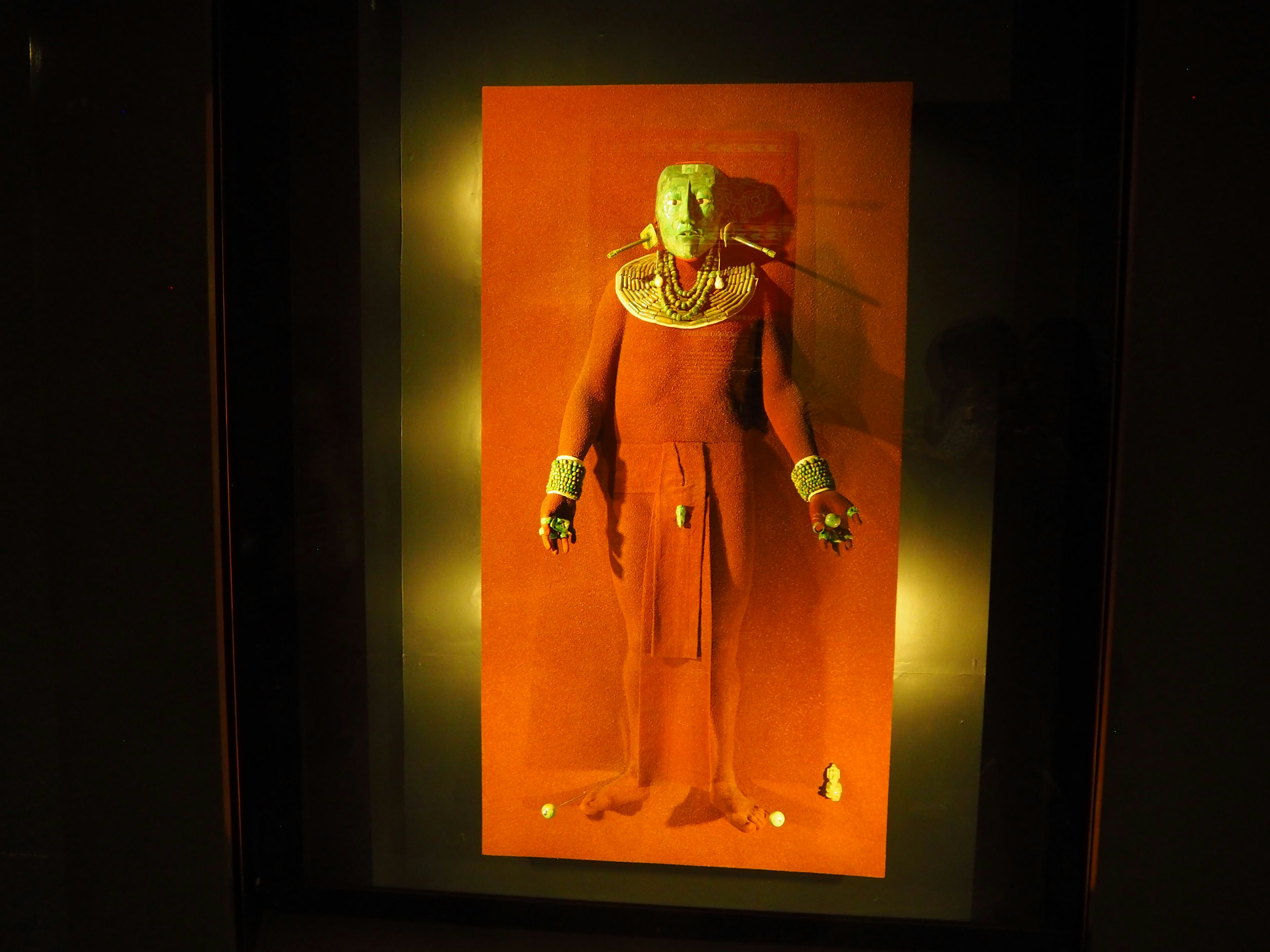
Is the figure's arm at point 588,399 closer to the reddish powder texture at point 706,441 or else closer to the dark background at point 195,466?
the reddish powder texture at point 706,441

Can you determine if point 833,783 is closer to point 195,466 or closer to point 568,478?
point 568,478

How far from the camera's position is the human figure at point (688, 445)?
151 cm

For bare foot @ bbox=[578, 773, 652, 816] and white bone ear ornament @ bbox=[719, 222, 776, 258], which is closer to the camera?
white bone ear ornament @ bbox=[719, 222, 776, 258]

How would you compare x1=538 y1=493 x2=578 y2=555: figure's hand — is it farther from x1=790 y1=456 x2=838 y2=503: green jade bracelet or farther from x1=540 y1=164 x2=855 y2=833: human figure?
x1=790 y1=456 x2=838 y2=503: green jade bracelet

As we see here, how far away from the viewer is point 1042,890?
1.57m

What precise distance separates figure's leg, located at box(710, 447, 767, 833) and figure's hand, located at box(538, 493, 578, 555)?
0.28m

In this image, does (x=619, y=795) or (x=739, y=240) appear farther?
(x=619, y=795)

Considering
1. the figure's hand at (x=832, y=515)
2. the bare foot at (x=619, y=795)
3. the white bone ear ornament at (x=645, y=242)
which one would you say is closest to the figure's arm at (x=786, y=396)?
the figure's hand at (x=832, y=515)

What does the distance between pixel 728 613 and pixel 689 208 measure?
0.78 m

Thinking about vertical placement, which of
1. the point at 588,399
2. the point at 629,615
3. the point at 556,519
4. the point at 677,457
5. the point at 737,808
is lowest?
the point at 737,808

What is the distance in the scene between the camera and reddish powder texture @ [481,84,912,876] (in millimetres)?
1487

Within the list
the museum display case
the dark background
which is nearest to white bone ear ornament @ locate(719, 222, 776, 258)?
the museum display case

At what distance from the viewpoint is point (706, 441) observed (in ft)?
5.06

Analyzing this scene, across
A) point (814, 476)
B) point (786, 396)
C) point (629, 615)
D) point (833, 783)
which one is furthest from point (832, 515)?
point (833, 783)
